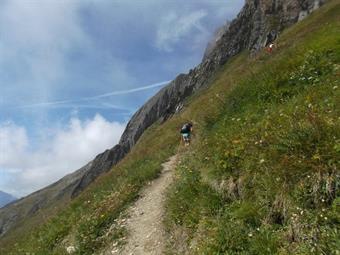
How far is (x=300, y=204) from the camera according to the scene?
8164 millimetres

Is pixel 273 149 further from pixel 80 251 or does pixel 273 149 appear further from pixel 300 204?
pixel 80 251

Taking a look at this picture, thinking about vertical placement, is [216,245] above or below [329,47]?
below

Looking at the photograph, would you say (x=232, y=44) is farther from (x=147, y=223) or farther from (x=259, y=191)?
(x=259, y=191)

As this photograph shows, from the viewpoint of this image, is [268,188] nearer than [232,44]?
Yes

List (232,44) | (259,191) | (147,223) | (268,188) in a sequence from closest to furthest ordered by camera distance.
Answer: (268,188) → (259,191) → (147,223) → (232,44)

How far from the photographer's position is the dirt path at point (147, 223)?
11.9 m

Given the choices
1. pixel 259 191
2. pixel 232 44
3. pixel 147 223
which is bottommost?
pixel 147 223

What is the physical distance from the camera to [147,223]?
13539mm

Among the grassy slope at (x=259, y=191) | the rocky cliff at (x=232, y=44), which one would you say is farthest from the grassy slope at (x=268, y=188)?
the rocky cliff at (x=232, y=44)

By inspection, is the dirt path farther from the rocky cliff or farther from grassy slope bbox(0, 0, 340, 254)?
the rocky cliff

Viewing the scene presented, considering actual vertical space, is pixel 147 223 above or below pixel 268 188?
below

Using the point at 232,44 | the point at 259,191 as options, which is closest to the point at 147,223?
the point at 259,191

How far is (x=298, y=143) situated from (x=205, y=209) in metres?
2.94

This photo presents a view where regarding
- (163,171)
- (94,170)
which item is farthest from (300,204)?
(94,170)
